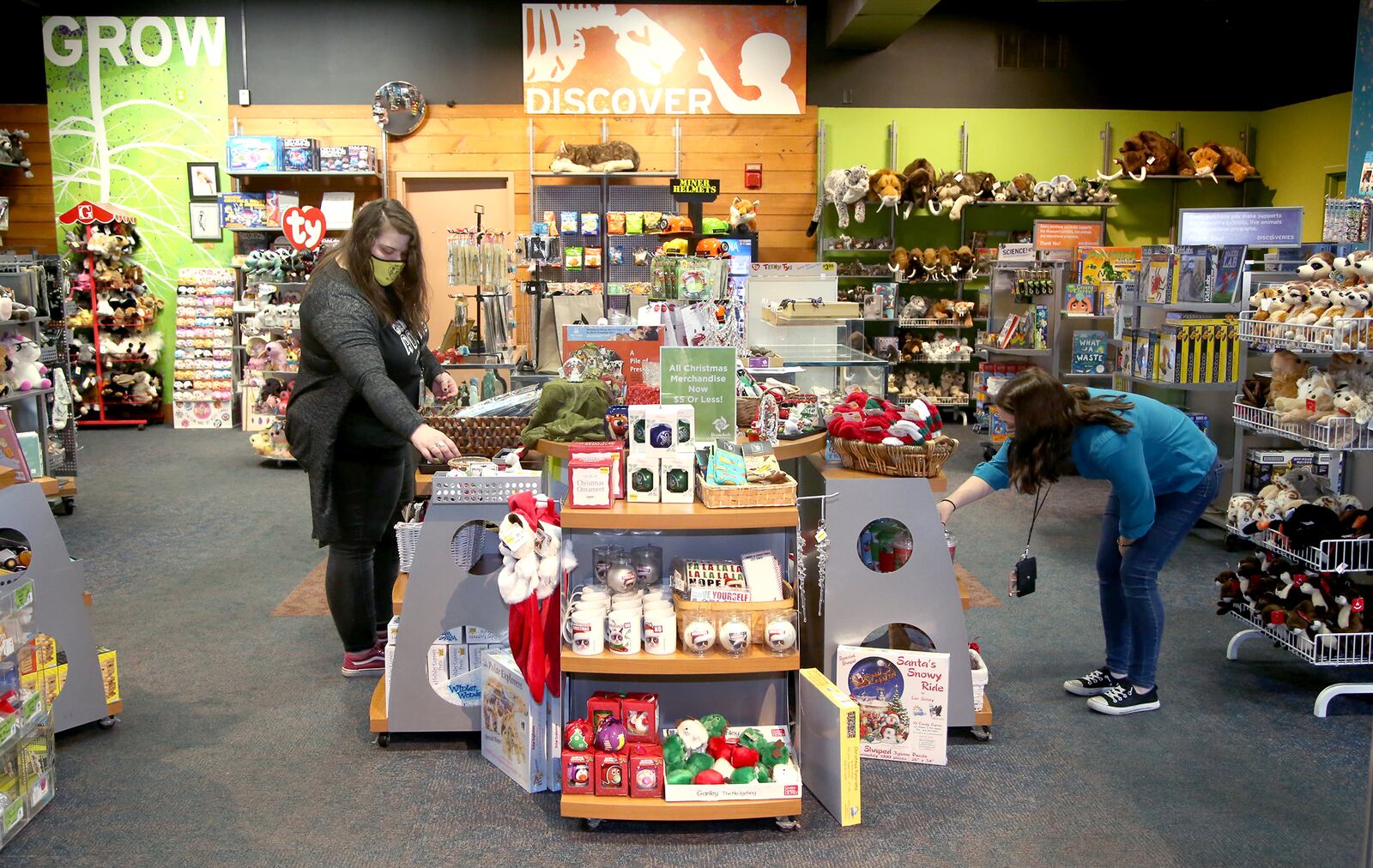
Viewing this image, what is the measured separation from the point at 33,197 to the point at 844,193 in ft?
23.4

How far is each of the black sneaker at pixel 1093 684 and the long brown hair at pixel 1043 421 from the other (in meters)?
0.89

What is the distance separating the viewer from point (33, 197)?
387 inches

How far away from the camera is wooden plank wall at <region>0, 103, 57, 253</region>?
32.0 feet

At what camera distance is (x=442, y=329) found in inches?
389

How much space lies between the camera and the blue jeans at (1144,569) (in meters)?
3.40

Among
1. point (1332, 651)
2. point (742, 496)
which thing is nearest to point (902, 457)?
point (742, 496)

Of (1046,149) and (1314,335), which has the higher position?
(1046,149)

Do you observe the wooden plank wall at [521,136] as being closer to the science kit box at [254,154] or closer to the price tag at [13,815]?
the science kit box at [254,154]

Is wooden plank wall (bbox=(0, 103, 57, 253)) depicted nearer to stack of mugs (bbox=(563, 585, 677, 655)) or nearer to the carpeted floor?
the carpeted floor

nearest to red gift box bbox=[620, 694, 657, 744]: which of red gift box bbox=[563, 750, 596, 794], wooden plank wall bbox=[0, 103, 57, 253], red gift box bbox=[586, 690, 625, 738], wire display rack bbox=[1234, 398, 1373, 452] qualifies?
red gift box bbox=[586, 690, 625, 738]

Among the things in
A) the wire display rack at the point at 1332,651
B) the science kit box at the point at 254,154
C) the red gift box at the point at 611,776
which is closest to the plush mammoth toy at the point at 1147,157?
the wire display rack at the point at 1332,651

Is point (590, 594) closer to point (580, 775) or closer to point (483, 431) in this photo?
point (580, 775)

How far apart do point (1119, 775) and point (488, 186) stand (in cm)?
808

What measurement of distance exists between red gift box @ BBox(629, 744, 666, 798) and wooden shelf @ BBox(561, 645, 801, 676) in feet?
0.71
